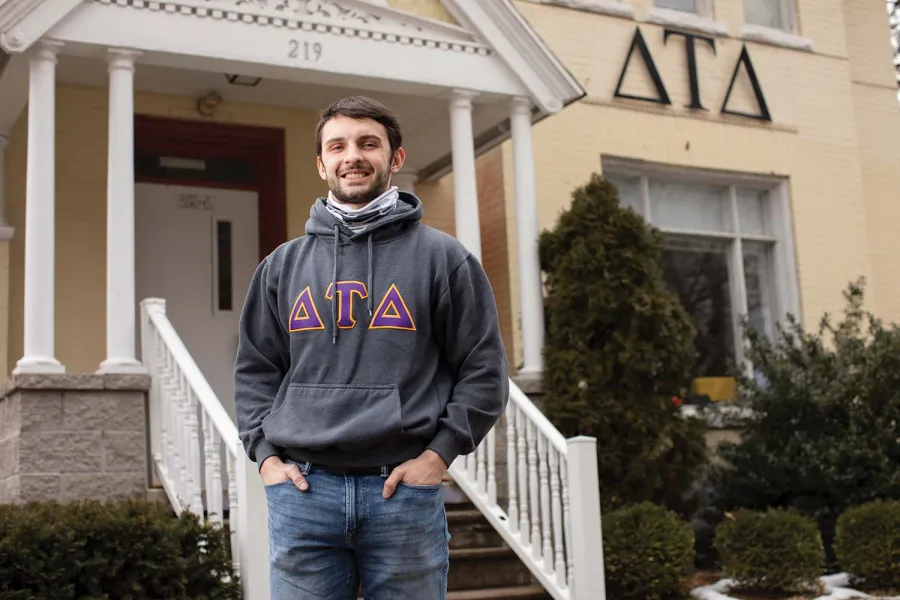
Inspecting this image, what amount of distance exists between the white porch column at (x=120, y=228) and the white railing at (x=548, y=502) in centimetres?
210

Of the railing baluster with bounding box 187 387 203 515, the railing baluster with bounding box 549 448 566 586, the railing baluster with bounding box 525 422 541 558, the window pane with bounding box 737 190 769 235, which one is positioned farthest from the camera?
the window pane with bounding box 737 190 769 235

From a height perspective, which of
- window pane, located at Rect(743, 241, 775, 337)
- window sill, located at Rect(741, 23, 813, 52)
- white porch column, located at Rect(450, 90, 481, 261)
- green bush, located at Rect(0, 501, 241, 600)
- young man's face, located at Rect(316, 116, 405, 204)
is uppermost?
window sill, located at Rect(741, 23, 813, 52)

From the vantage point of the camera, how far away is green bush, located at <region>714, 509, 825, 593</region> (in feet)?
22.6

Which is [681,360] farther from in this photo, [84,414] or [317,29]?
[84,414]

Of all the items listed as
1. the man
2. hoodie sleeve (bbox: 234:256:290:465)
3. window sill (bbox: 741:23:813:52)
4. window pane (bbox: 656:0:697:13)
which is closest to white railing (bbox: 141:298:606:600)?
hoodie sleeve (bbox: 234:256:290:465)

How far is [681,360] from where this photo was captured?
736 cm

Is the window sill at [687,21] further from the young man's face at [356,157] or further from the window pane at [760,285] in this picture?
the young man's face at [356,157]

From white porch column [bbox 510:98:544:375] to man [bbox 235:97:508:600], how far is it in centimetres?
504

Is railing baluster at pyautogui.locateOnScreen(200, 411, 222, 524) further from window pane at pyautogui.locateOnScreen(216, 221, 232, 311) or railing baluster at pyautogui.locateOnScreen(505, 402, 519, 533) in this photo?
window pane at pyautogui.locateOnScreen(216, 221, 232, 311)

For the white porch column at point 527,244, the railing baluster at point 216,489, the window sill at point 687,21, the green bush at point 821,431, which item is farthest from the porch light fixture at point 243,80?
the green bush at point 821,431

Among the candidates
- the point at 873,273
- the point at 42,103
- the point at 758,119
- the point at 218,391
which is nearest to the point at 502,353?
the point at 42,103

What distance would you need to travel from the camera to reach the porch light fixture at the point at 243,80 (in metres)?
7.83

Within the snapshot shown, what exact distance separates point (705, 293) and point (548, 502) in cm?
445

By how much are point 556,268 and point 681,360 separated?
1061mm
